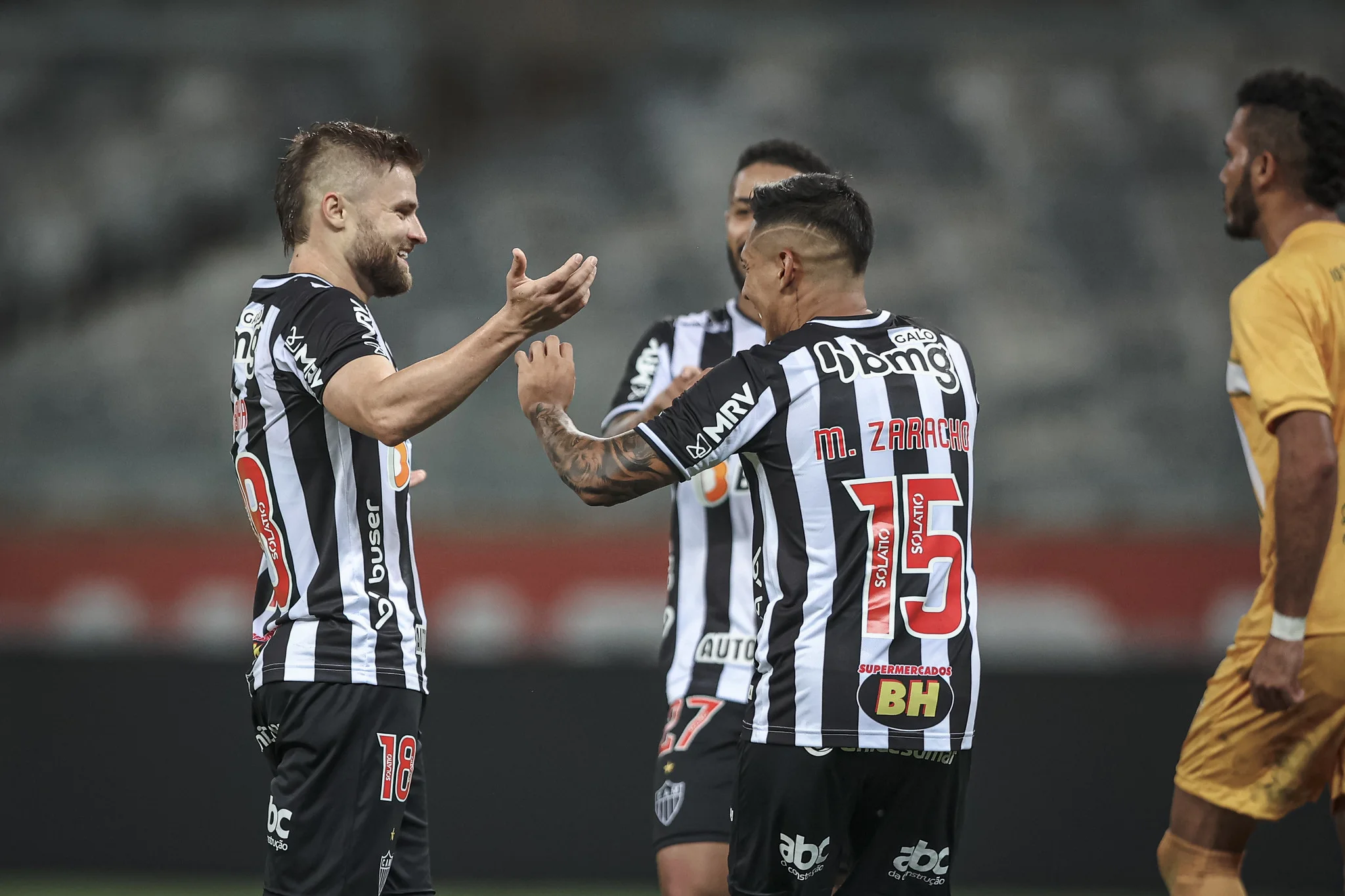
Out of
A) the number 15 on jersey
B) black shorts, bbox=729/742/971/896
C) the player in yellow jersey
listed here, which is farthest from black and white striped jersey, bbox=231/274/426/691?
the player in yellow jersey

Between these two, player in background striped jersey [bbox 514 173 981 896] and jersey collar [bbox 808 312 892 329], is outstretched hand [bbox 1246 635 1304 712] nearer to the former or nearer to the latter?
player in background striped jersey [bbox 514 173 981 896]

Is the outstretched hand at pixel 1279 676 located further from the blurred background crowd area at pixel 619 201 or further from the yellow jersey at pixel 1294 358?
the blurred background crowd area at pixel 619 201

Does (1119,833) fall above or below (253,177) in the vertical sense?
below

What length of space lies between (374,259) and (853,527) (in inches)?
50.3

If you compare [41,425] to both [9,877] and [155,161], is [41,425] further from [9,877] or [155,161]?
[9,877]

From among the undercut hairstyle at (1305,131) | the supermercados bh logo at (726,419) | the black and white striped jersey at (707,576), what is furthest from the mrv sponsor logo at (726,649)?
the undercut hairstyle at (1305,131)

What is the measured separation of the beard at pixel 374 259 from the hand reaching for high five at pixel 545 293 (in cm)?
45

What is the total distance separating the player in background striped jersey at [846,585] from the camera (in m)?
2.89

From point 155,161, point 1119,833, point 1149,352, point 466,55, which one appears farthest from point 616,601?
point 155,161

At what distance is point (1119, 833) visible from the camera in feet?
20.6

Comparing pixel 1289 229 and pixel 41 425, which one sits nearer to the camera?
pixel 1289 229

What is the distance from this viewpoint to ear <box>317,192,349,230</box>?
3.20m

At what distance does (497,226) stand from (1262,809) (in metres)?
7.98

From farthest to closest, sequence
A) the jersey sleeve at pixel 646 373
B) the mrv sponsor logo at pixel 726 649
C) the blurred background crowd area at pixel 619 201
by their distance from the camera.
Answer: the blurred background crowd area at pixel 619 201 → the jersey sleeve at pixel 646 373 → the mrv sponsor logo at pixel 726 649
